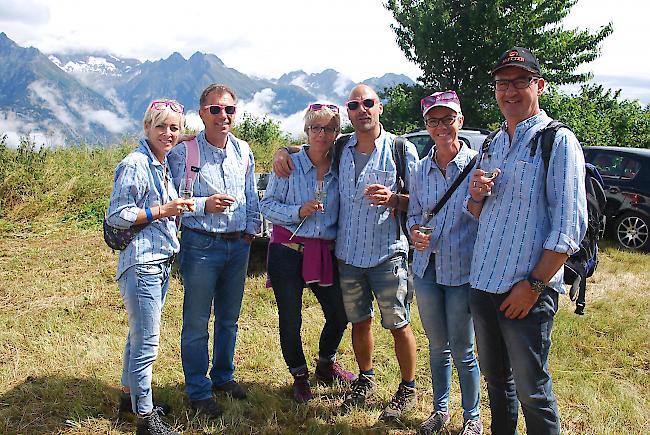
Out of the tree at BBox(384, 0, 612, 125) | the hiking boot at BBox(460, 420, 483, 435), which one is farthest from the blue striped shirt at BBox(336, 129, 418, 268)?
the tree at BBox(384, 0, 612, 125)

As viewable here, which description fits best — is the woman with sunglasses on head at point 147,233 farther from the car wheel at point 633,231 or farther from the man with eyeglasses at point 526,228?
the car wheel at point 633,231

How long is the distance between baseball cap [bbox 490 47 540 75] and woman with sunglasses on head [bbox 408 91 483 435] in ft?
1.77

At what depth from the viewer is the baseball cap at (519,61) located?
2.09 m

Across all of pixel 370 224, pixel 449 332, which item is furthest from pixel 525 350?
pixel 370 224

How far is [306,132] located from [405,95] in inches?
629

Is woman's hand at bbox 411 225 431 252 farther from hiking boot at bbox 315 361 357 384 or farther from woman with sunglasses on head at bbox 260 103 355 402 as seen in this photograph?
hiking boot at bbox 315 361 357 384

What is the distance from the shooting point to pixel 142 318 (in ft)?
9.05

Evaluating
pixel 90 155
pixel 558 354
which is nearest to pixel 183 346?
pixel 558 354

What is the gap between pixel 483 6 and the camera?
1630cm

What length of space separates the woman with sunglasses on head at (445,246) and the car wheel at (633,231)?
6623 millimetres

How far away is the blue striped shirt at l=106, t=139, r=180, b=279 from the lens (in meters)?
2.64

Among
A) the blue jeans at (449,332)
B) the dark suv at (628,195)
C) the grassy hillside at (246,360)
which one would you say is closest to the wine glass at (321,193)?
the blue jeans at (449,332)

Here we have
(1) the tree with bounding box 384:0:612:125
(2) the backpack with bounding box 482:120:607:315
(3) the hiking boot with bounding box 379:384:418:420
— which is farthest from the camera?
(1) the tree with bounding box 384:0:612:125

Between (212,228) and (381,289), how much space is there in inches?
43.9
